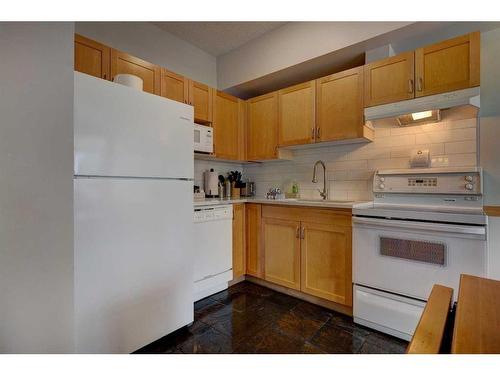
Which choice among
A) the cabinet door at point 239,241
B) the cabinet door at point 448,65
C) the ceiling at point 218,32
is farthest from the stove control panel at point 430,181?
the ceiling at point 218,32

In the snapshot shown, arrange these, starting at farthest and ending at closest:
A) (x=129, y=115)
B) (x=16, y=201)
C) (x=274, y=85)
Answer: (x=274, y=85), (x=129, y=115), (x=16, y=201)

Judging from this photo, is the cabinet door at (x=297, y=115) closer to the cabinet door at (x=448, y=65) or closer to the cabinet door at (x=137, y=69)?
the cabinet door at (x=448, y=65)

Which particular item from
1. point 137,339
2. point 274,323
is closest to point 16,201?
point 137,339

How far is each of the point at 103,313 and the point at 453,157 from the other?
2.59 m

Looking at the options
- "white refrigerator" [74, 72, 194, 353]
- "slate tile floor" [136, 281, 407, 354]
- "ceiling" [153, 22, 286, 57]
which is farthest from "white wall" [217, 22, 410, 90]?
"slate tile floor" [136, 281, 407, 354]

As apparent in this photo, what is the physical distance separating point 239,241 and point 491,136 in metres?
2.20

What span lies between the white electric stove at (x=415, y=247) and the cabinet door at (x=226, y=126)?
4.93 ft

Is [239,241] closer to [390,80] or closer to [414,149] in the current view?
[414,149]

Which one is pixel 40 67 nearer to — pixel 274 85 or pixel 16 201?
pixel 16 201

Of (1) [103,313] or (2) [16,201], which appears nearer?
(2) [16,201]

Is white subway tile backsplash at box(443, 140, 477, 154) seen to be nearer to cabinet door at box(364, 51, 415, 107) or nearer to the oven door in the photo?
cabinet door at box(364, 51, 415, 107)
